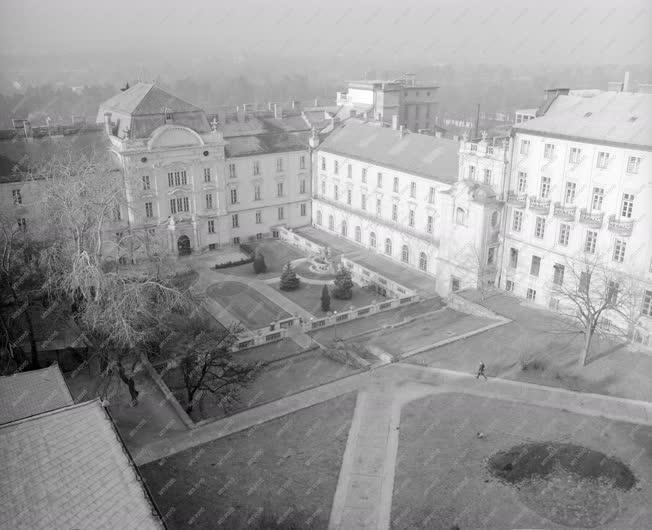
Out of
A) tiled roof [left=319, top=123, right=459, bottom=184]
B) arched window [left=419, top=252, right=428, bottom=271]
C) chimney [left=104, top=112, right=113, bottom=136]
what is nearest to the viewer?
tiled roof [left=319, top=123, right=459, bottom=184]

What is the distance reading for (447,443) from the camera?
31562 millimetres

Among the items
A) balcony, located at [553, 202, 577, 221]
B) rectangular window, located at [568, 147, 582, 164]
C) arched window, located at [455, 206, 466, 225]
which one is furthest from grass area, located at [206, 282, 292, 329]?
rectangular window, located at [568, 147, 582, 164]

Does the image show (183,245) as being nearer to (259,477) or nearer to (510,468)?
(259,477)

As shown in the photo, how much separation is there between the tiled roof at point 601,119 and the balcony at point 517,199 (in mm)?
4995

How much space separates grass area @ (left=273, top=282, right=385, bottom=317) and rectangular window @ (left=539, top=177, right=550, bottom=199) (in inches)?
639

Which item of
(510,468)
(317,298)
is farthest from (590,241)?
(317,298)

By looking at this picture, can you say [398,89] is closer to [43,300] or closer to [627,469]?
[43,300]

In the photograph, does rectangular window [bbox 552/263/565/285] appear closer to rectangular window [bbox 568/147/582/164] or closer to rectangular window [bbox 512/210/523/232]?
rectangular window [bbox 512/210/523/232]

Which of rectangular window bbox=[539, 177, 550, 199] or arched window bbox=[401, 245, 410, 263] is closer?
rectangular window bbox=[539, 177, 550, 199]

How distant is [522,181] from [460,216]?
5.87m

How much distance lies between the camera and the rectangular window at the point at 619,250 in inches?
1663

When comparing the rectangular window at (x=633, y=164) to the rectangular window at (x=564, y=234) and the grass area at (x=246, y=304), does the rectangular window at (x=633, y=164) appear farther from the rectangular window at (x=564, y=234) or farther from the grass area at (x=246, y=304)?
the grass area at (x=246, y=304)

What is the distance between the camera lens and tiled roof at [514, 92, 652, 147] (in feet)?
134

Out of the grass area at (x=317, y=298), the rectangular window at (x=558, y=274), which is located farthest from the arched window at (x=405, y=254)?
the rectangular window at (x=558, y=274)
